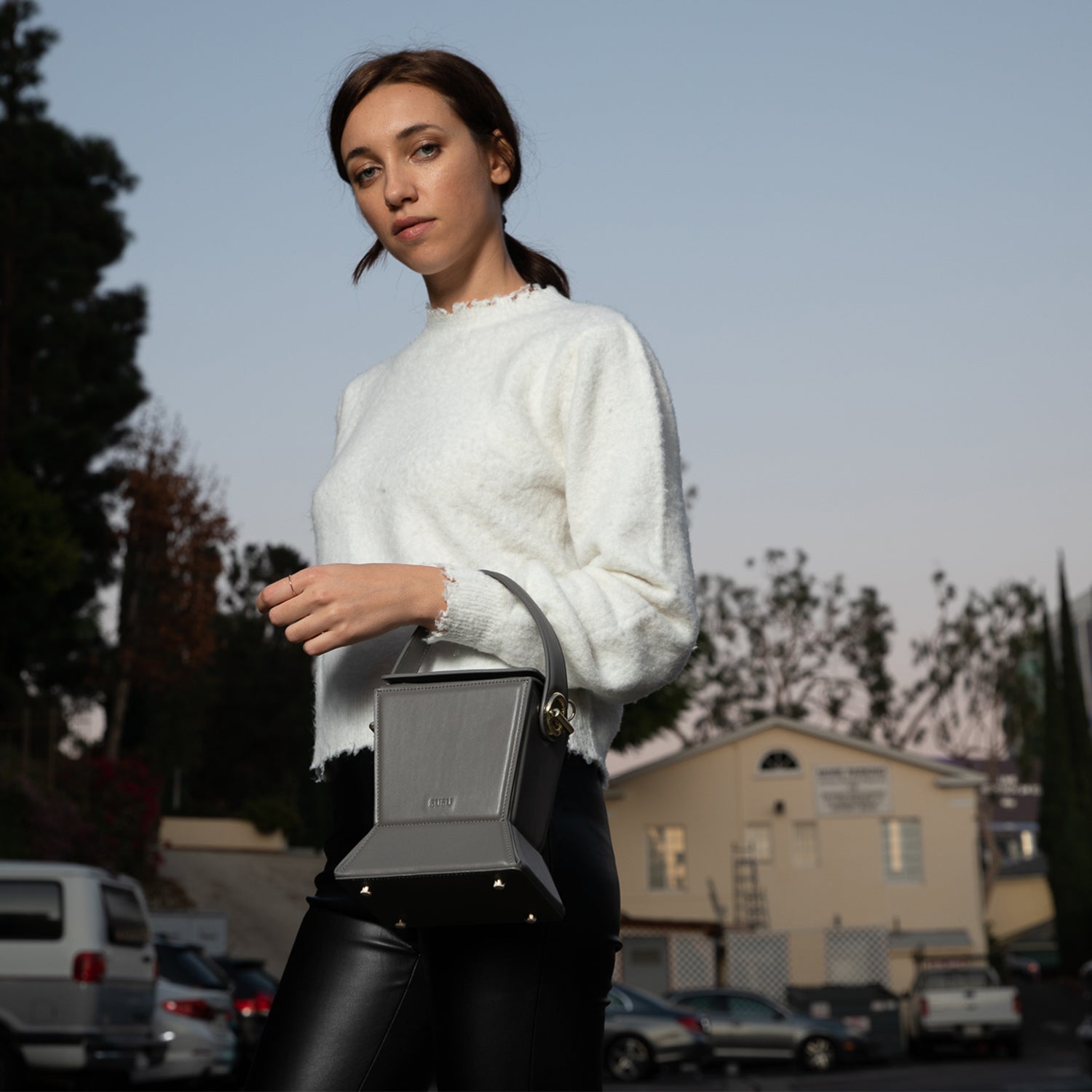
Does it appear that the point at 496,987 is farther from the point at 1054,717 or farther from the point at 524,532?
the point at 1054,717

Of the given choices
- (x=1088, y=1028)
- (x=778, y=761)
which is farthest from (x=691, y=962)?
(x=1088, y=1028)

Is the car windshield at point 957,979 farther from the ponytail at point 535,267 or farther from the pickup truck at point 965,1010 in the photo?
the ponytail at point 535,267

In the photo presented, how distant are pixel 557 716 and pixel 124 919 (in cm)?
1287

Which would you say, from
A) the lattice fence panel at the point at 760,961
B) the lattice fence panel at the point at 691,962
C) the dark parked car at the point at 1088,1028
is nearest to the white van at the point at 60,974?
the dark parked car at the point at 1088,1028

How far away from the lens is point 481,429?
201cm

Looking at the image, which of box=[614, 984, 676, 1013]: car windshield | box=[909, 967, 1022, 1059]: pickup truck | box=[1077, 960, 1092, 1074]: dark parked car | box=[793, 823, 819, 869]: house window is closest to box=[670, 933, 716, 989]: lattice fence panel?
box=[793, 823, 819, 869]: house window

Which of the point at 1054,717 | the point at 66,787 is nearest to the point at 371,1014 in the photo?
the point at 66,787

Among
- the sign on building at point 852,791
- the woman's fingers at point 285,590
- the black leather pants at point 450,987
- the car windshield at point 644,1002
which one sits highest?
the sign on building at point 852,791

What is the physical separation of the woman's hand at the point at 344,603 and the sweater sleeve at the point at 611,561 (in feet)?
0.13

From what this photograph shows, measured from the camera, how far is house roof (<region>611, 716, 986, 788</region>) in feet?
132

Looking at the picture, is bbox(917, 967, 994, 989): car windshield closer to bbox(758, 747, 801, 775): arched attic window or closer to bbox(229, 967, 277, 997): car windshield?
bbox(758, 747, 801, 775): arched attic window

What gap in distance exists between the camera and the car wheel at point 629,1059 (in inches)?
902

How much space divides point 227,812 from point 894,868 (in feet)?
63.6

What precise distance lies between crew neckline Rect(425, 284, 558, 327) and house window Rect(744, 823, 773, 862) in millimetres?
39658
